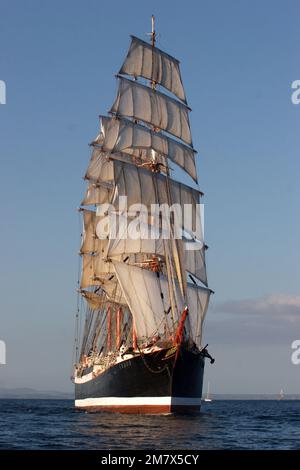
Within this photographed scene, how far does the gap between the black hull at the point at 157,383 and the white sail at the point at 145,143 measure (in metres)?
28.0

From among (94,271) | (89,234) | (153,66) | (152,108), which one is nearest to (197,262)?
(94,271)

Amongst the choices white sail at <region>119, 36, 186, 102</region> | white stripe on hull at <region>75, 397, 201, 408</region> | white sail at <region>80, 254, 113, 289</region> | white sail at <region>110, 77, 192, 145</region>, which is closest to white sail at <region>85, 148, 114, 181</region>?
white sail at <region>80, 254, 113, 289</region>

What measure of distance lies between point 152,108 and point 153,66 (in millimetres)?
6398

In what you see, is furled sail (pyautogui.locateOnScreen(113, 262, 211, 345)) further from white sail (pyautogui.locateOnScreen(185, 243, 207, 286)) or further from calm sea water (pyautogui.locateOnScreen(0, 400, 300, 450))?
calm sea water (pyautogui.locateOnScreen(0, 400, 300, 450))

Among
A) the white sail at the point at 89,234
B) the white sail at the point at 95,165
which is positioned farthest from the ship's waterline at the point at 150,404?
the white sail at the point at 95,165

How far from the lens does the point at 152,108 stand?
316 feet

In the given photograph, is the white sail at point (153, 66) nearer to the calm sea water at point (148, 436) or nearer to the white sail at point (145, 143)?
the white sail at point (145, 143)

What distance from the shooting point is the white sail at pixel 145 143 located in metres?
91.4

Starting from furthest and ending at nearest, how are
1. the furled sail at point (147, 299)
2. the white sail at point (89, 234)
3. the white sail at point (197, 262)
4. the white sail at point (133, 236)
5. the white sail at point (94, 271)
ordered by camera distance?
the white sail at point (89, 234)
the white sail at point (94, 271)
the white sail at point (197, 262)
the white sail at point (133, 236)
the furled sail at point (147, 299)

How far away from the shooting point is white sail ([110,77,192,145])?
93.7 metres

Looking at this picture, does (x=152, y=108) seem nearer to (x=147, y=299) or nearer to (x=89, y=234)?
(x=89, y=234)

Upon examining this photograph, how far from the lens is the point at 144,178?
294ft
